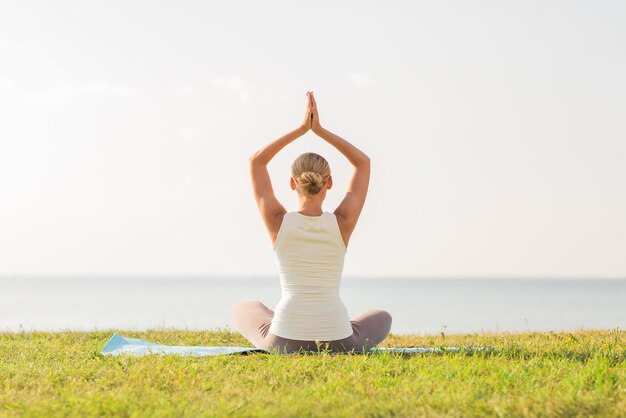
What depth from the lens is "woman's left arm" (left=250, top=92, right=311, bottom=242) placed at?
5523 millimetres

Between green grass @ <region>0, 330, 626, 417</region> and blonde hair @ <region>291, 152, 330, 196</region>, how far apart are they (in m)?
1.29

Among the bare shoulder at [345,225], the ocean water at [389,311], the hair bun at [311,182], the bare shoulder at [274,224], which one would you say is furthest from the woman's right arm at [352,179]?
the ocean water at [389,311]

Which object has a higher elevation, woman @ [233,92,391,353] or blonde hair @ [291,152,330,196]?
blonde hair @ [291,152,330,196]

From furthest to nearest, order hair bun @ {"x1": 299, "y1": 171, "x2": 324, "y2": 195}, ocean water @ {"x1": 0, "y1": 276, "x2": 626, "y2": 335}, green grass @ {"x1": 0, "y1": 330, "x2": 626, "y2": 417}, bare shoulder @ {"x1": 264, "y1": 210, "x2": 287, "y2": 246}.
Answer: ocean water @ {"x1": 0, "y1": 276, "x2": 626, "y2": 335}
bare shoulder @ {"x1": 264, "y1": 210, "x2": 287, "y2": 246}
hair bun @ {"x1": 299, "y1": 171, "x2": 324, "y2": 195}
green grass @ {"x1": 0, "y1": 330, "x2": 626, "y2": 417}

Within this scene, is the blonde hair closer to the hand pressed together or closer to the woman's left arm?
the woman's left arm

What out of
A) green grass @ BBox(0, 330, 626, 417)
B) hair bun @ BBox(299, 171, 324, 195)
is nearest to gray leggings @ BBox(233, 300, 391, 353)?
green grass @ BBox(0, 330, 626, 417)

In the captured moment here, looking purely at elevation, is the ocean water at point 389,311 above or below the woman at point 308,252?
below

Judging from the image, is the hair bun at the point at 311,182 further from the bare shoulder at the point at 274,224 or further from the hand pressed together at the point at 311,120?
the hand pressed together at the point at 311,120

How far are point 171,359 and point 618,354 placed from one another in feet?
11.4

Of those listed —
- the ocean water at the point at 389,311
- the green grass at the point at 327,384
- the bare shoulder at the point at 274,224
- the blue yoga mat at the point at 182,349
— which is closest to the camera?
the green grass at the point at 327,384

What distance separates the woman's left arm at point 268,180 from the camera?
18.1 feet

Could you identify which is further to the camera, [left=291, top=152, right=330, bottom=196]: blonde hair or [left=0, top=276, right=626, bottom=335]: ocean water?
[left=0, top=276, right=626, bottom=335]: ocean water

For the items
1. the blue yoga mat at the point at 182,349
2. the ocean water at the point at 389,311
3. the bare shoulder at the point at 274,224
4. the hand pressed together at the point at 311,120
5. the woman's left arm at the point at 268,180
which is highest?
the hand pressed together at the point at 311,120

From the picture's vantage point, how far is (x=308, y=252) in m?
5.48
